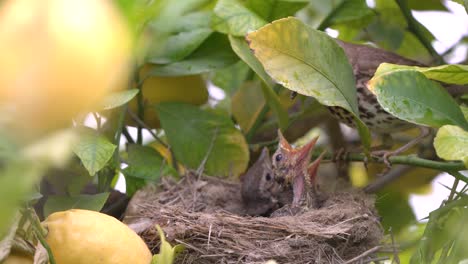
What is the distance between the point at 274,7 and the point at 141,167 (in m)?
0.46

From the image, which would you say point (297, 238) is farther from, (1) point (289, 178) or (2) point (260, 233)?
(1) point (289, 178)

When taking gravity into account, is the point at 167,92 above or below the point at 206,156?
above

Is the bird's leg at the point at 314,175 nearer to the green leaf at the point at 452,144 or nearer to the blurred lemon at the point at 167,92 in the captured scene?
the blurred lemon at the point at 167,92

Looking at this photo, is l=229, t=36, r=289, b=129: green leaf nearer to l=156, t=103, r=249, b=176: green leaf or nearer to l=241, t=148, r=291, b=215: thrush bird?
l=156, t=103, r=249, b=176: green leaf

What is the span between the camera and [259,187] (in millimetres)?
1820

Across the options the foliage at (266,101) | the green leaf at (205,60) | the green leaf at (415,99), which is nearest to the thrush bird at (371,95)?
the foliage at (266,101)

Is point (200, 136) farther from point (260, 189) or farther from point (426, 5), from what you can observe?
point (426, 5)

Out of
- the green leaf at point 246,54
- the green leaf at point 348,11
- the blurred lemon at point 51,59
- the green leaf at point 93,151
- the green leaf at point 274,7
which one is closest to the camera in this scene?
the blurred lemon at point 51,59

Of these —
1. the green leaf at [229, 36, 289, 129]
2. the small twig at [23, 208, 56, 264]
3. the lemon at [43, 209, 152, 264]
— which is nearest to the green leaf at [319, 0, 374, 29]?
the green leaf at [229, 36, 289, 129]

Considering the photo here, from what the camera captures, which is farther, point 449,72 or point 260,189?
point 260,189

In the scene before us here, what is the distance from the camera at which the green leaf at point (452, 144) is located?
2.64ft

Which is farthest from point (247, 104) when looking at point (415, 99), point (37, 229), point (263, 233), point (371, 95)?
point (37, 229)

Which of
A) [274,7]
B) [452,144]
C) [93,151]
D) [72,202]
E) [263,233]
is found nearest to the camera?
[452,144]

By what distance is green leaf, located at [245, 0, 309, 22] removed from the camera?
142 centimetres
